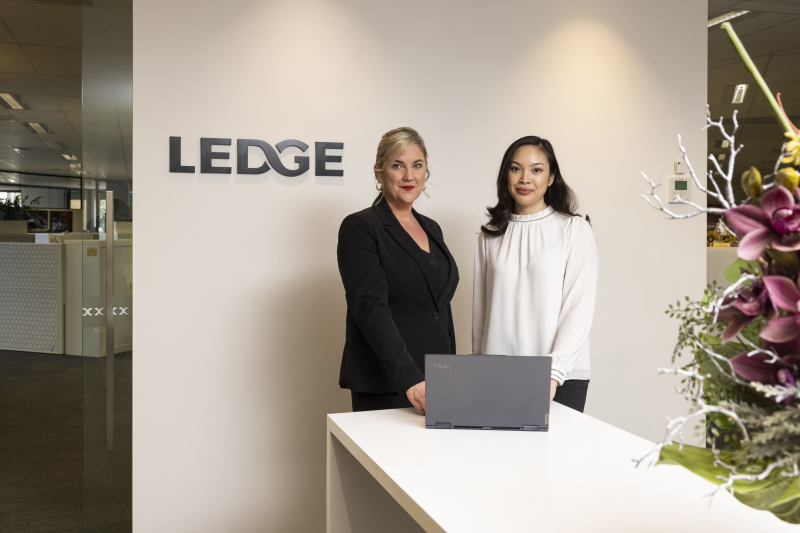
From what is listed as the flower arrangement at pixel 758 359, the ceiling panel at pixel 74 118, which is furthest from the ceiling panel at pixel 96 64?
the ceiling panel at pixel 74 118

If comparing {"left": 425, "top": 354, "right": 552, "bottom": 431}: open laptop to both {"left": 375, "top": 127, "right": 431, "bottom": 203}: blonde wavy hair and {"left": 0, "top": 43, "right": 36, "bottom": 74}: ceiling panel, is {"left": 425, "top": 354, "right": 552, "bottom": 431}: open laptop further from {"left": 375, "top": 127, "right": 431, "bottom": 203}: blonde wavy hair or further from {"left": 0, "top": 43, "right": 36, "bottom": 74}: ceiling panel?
{"left": 0, "top": 43, "right": 36, "bottom": 74}: ceiling panel

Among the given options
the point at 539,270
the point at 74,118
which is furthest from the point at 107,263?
the point at 74,118

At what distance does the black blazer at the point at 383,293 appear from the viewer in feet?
6.56

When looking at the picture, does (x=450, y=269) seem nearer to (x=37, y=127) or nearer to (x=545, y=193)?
(x=545, y=193)

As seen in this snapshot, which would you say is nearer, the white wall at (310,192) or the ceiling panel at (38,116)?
the white wall at (310,192)

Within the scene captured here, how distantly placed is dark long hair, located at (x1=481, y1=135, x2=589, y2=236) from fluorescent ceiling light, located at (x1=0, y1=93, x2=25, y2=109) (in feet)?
28.5

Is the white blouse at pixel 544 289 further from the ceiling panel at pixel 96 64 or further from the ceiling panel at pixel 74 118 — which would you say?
the ceiling panel at pixel 74 118

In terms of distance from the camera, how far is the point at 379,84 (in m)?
2.99

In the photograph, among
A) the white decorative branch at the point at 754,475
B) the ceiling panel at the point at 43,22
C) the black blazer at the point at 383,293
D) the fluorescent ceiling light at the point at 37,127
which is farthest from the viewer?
the fluorescent ceiling light at the point at 37,127

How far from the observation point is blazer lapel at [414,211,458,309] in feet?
7.22

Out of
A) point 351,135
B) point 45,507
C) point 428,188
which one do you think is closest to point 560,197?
point 428,188

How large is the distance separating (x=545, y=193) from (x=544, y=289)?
15.7 inches

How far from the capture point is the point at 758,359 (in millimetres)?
686

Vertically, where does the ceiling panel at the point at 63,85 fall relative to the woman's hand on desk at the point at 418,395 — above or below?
above
